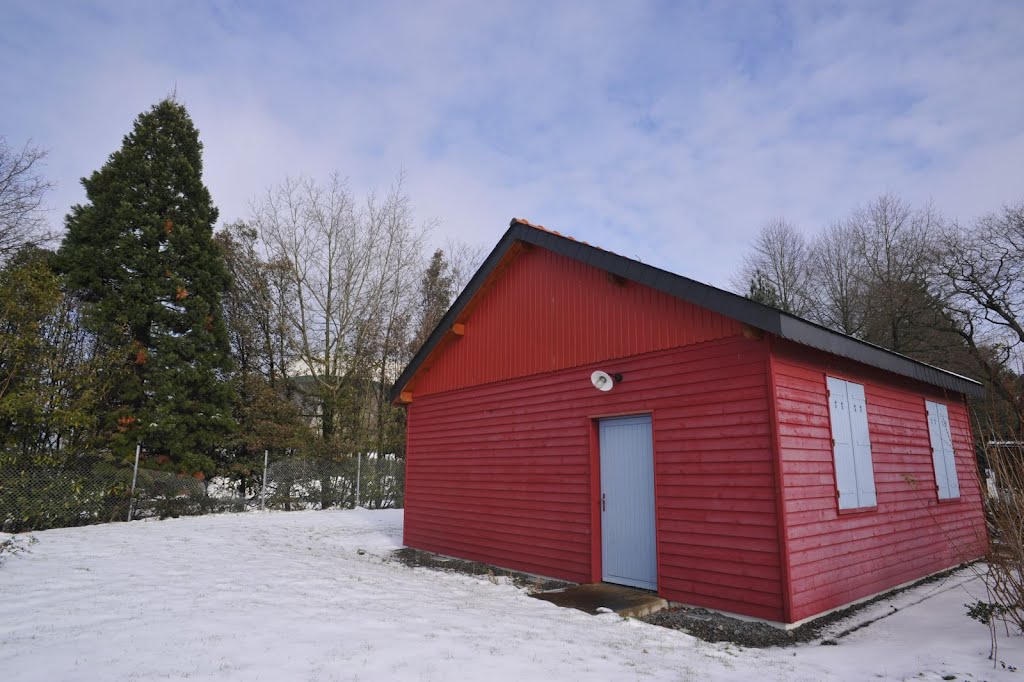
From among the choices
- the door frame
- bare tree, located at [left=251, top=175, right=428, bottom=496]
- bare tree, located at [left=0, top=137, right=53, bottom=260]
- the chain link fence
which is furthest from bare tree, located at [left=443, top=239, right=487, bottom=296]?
the door frame

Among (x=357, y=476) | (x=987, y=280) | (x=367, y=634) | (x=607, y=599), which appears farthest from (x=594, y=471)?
(x=987, y=280)

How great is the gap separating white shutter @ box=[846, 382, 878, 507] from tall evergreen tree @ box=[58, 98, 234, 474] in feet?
54.6

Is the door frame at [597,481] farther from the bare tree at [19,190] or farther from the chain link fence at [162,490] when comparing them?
the bare tree at [19,190]

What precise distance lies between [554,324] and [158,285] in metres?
14.1

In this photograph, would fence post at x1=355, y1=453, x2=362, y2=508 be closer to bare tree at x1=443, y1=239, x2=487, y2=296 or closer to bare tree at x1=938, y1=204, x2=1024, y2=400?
bare tree at x1=443, y1=239, x2=487, y2=296

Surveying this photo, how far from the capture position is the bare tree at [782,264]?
26.2 meters

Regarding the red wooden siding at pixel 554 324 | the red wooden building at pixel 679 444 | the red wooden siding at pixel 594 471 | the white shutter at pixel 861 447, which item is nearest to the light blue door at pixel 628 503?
the red wooden building at pixel 679 444

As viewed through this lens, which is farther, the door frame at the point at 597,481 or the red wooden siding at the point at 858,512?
the door frame at the point at 597,481

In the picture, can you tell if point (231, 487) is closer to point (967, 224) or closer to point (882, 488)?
point (882, 488)

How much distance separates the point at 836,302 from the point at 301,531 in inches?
945

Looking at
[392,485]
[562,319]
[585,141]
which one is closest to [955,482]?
[562,319]

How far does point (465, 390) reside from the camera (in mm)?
9766

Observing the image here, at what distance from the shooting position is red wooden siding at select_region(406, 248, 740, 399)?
668 cm

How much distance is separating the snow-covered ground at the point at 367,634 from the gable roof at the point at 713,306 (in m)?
2.79
